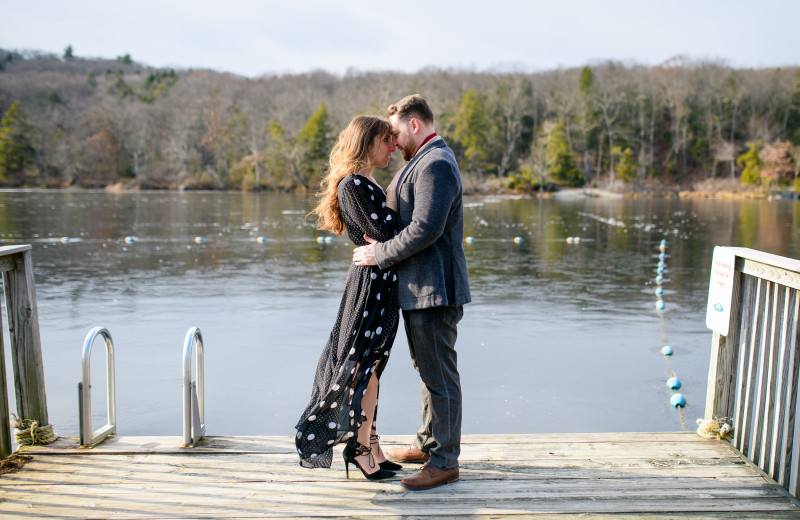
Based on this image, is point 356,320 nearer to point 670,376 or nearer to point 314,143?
point 670,376

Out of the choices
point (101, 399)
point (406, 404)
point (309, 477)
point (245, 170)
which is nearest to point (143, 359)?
point (101, 399)

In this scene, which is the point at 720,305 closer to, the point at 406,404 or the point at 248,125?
the point at 406,404

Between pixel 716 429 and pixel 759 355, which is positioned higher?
pixel 759 355

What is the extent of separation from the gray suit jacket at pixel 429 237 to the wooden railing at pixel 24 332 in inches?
82.8

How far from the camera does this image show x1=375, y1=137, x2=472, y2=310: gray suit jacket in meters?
3.20

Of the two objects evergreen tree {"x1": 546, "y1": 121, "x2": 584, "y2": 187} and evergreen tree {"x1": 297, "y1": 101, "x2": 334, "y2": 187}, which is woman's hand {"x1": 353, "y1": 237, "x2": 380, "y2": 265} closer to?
evergreen tree {"x1": 546, "y1": 121, "x2": 584, "y2": 187}

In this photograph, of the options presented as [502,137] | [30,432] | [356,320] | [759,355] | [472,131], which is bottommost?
[30,432]

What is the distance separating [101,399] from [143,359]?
1187 millimetres

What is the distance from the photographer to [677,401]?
622 cm

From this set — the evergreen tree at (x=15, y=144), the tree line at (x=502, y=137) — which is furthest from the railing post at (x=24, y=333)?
the evergreen tree at (x=15, y=144)

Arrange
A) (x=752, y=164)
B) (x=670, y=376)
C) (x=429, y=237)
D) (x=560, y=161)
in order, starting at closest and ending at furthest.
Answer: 1. (x=429, y=237)
2. (x=670, y=376)
3. (x=752, y=164)
4. (x=560, y=161)

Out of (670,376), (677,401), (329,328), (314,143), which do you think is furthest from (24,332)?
(314,143)

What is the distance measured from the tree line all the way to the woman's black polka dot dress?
176ft

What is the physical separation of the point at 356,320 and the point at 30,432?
6.72ft
